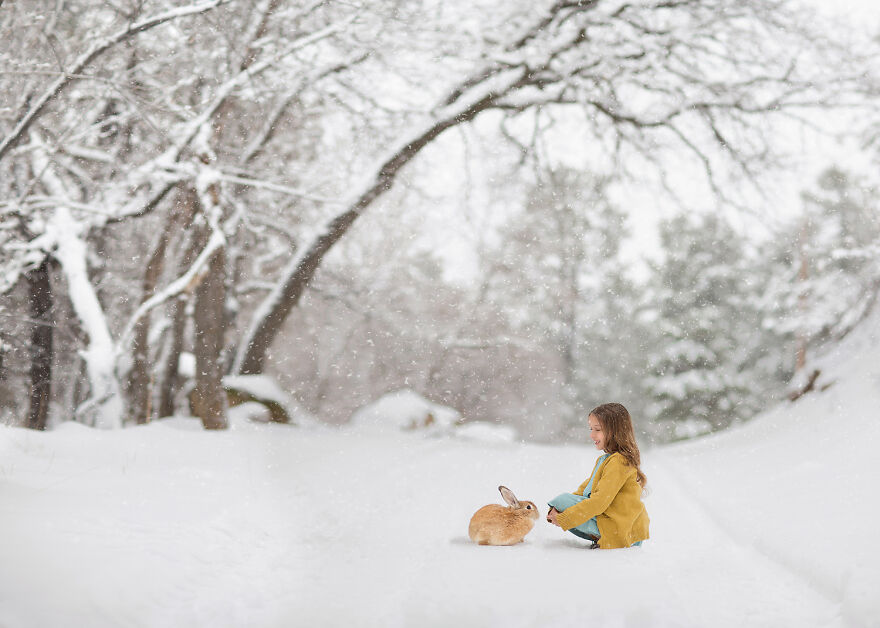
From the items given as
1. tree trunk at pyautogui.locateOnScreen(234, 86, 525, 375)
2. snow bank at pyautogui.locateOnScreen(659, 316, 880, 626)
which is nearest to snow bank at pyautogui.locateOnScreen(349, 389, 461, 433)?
tree trunk at pyautogui.locateOnScreen(234, 86, 525, 375)

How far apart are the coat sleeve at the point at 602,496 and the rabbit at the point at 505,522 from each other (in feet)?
0.93

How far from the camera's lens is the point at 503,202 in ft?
38.8

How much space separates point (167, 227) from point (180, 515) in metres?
7.76

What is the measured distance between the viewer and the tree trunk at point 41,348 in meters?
9.73

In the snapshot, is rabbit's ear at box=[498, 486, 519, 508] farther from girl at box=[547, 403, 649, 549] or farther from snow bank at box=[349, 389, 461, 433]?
snow bank at box=[349, 389, 461, 433]

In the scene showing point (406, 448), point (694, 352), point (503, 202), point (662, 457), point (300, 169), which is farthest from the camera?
point (694, 352)

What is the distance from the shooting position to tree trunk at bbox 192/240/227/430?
8898mm

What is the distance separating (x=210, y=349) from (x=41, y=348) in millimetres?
2704

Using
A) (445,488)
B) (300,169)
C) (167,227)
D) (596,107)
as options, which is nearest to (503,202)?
(596,107)

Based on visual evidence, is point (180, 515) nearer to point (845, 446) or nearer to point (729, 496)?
point (729, 496)

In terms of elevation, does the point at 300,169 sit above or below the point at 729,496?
above

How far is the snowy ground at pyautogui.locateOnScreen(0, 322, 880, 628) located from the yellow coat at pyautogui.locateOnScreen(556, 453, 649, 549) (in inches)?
5.0

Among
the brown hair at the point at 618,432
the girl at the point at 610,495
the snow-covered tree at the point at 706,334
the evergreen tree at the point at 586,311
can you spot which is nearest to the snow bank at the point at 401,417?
the girl at the point at 610,495

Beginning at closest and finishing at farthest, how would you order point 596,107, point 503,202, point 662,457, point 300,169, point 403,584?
point 403,584, point 596,107, point 300,169, point 503,202, point 662,457
